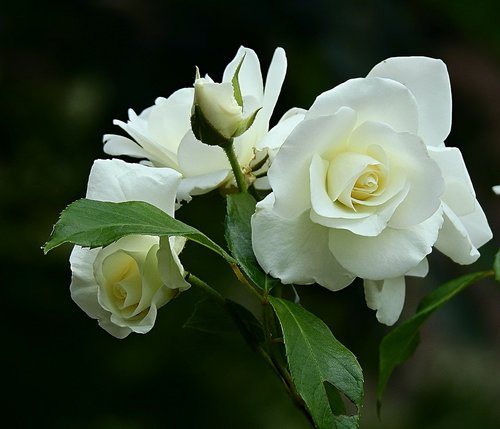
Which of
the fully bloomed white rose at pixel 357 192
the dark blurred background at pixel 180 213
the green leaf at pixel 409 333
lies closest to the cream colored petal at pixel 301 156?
the fully bloomed white rose at pixel 357 192

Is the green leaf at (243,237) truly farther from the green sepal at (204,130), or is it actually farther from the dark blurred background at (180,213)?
the dark blurred background at (180,213)

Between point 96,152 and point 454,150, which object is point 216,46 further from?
point 454,150

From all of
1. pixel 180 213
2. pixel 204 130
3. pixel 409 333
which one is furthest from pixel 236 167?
pixel 180 213

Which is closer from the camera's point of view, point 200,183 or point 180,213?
point 200,183

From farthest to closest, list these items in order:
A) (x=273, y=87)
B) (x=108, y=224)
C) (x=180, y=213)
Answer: (x=180, y=213)
(x=273, y=87)
(x=108, y=224)

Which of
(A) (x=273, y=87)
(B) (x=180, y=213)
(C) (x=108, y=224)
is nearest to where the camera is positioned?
(C) (x=108, y=224)

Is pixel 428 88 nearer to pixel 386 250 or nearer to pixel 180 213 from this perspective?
pixel 386 250

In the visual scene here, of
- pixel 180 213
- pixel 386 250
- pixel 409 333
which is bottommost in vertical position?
pixel 180 213
